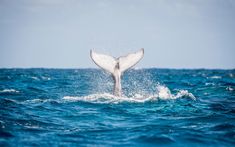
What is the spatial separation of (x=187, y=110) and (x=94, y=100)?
403 centimetres

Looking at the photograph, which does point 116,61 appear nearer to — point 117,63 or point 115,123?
point 117,63

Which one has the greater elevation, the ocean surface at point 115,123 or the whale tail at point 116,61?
the whale tail at point 116,61

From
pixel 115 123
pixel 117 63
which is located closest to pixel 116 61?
pixel 117 63

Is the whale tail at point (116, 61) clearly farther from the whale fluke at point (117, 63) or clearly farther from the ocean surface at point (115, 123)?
the ocean surface at point (115, 123)

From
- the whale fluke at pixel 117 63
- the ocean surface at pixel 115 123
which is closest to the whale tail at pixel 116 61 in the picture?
the whale fluke at pixel 117 63

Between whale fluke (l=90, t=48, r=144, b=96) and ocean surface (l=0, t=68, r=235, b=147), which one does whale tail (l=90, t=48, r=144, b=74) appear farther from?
ocean surface (l=0, t=68, r=235, b=147)

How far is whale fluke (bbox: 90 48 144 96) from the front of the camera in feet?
43.5

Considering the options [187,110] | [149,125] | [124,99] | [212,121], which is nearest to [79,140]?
[149,125]

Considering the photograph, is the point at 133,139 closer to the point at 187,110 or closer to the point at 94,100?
the point at 187,110

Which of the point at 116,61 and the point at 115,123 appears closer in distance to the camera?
the point at 115,123

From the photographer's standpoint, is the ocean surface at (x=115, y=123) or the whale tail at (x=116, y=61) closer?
the ocean surface at (x=115, y=123)

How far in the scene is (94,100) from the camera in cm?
1478

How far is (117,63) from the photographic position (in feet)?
45.1

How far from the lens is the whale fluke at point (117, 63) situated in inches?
522
